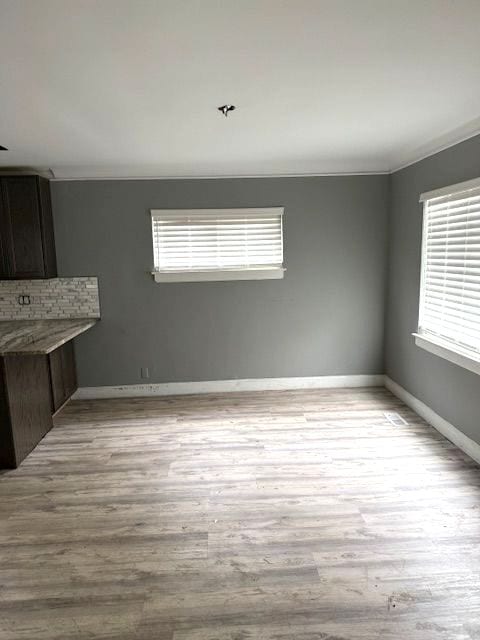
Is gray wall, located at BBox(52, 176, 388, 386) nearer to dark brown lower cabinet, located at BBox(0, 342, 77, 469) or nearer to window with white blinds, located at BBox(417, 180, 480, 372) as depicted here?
dark brown lower cabinet, located at BBox(0, 342, 77, 469)

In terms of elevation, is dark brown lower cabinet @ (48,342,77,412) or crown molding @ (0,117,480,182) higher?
crown molding @ (0,117,480,182)

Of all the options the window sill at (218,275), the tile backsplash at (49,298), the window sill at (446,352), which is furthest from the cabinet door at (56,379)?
the window sill at (446,352)

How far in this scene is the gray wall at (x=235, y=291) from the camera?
4.05 meters

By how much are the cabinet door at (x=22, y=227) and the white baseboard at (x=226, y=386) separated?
1.45m

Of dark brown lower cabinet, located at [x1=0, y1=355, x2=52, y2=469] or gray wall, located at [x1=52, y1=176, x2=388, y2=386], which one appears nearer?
dark brown lower cabinet, located at [x1=0, y1=355, x2=52, y2=469]

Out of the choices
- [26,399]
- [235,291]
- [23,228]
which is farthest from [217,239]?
[26,399]

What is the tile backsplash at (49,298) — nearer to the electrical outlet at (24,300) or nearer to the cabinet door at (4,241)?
the electrical outlet at (24,300)

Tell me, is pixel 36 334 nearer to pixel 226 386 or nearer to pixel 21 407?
pixel 21 407

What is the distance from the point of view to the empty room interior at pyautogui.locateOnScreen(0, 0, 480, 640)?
1643 millimetres

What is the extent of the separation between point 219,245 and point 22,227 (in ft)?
6.46

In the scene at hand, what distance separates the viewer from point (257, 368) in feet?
14.4

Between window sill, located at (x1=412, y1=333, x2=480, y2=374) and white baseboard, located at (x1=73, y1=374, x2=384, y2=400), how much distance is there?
3.35 ft

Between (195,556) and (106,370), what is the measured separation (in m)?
2.71

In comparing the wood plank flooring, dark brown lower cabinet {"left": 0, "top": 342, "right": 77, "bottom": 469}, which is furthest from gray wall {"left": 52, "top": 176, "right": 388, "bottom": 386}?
the wood plank flooring
